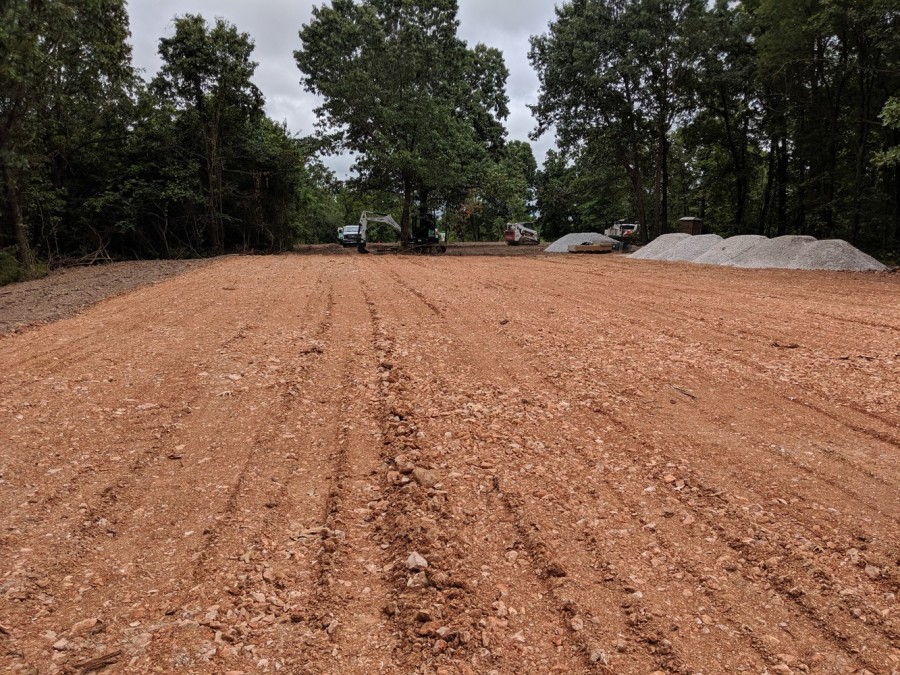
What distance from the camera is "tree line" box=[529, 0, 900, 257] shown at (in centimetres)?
1703

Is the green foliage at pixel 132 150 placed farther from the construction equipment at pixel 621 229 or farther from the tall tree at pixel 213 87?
the construction equipment at pixel 621 229

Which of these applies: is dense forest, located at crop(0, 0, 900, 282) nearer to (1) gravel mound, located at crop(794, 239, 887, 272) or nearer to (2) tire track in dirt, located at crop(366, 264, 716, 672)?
(1) gravel mound, located at crop(794, 239, 887, 272)

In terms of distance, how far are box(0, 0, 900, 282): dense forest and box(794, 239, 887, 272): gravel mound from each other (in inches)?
94.6

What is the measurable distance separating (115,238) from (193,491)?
20.5 meters

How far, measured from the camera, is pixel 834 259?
44.6ft

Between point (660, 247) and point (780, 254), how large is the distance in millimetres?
6321

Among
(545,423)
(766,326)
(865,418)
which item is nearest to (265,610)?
(545,423)

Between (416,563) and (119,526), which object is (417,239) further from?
(416,563)

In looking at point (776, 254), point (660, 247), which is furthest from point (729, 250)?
point (660, 247)

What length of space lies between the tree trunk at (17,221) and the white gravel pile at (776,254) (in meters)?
20.7

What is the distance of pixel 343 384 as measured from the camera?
162 inches

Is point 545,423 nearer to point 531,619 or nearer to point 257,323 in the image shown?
point 531,619

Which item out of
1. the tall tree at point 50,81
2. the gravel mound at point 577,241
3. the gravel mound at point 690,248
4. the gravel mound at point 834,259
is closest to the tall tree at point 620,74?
the gravel mound at point 577,241

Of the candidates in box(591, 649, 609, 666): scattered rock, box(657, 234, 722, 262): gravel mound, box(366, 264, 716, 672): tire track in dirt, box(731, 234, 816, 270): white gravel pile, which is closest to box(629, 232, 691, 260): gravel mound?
box(657, 234, 722, 262): gravel mound
